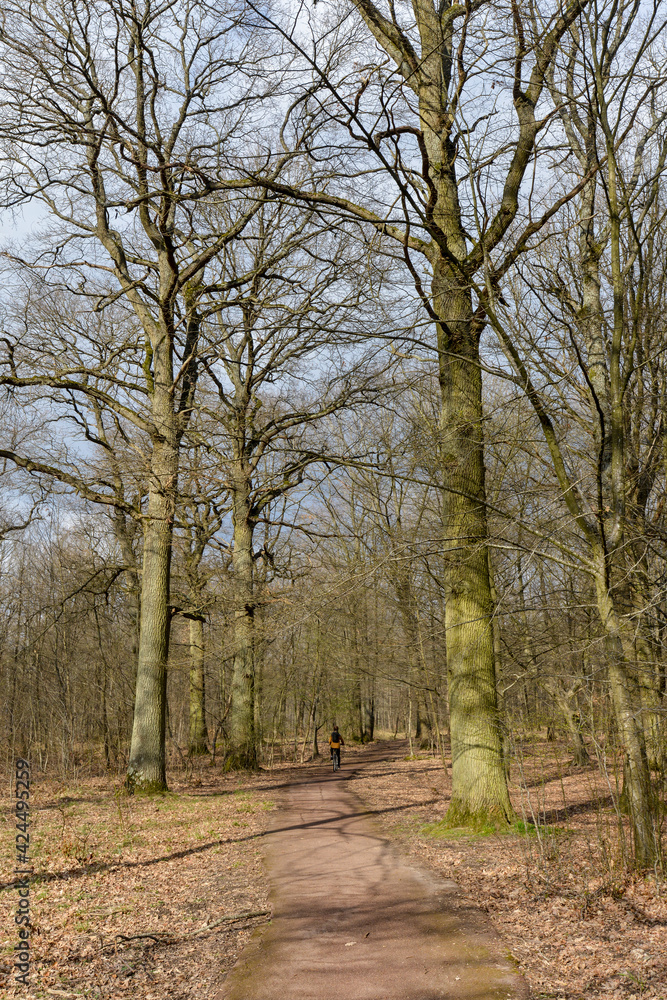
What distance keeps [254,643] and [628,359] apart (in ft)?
39.3

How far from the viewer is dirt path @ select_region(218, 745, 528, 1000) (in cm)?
437

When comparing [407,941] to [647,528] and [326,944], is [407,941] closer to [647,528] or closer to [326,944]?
[326,944]

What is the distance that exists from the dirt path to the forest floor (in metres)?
0.19

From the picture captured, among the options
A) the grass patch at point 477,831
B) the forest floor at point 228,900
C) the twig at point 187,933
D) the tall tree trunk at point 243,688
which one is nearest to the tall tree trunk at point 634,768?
the forest floor at point 228,900

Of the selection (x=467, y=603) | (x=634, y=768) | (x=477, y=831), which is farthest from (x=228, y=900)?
(x=467, y=603)

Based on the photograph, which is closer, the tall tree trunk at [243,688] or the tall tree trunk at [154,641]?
the tall tree trunk at [154,641]

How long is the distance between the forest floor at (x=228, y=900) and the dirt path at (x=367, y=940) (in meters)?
0.19

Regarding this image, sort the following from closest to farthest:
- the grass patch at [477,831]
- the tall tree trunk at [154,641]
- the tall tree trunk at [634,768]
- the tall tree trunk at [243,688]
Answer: the tall tree trunk at [634,768] < the grass patch at [477,831] < the tall tree trunk at [154,641] < the tall tree trunk at [243,688]

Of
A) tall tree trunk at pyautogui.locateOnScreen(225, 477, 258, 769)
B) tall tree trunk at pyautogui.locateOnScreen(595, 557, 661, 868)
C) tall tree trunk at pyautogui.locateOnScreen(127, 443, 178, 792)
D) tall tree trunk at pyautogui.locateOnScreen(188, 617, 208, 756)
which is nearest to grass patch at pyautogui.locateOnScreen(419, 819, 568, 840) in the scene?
tall tree trunk at pyautogui.locateOnScreen(595, 557, 661, 868)

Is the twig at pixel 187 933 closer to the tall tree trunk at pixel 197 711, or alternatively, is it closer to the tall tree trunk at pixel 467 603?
the tall tree trunk at pixel 467 603

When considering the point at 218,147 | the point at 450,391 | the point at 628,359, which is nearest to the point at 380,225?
the point at 450,391

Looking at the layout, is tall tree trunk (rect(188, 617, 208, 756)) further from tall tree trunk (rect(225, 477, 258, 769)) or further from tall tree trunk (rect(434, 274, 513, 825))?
tall tree trunk (rect(434, 274, 513, 825))

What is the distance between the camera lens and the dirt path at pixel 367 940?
437 centimetres

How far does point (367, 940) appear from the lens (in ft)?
17.1
